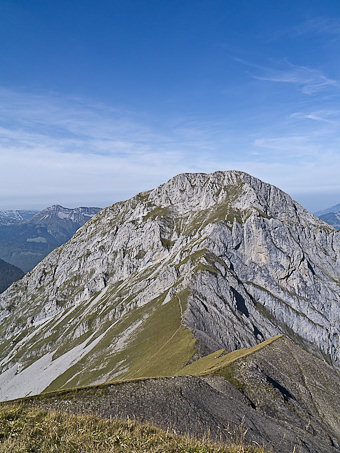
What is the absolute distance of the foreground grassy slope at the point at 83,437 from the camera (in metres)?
9.53

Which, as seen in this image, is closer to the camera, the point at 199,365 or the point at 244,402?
the point at 244,402

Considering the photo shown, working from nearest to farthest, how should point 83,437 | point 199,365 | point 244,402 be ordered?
1. point 83,437
2. point 244,402
3. point 199,365

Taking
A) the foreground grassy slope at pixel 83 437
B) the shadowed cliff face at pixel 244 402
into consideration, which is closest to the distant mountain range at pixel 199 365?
the shadowed cliff face at pixel 244 402

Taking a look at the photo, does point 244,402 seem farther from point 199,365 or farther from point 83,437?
point 83,437

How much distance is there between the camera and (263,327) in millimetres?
172375

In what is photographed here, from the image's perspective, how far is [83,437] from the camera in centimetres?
998

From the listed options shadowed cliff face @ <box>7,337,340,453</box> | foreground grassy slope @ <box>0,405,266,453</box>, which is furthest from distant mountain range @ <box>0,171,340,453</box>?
foreground grassy slope @ <box>0,405,266,453</box>

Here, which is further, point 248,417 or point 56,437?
point 248,417

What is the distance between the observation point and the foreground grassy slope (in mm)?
9531

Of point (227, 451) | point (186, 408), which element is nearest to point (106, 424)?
point (227, 451)

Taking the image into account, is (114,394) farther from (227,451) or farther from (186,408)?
(227,451)

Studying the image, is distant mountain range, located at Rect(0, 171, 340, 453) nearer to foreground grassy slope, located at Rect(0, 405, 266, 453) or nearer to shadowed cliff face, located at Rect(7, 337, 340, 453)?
shadowed cliff face, located at Rect(7, 337, 340, 453)

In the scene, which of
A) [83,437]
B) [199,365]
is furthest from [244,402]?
[83,437]

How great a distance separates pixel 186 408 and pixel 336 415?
109 ft
